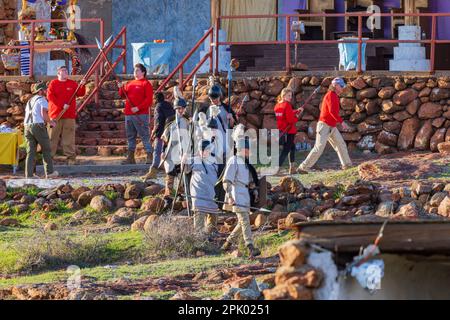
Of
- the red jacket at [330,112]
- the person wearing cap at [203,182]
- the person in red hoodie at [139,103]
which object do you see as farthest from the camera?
the person in red hoodie at [139,103]

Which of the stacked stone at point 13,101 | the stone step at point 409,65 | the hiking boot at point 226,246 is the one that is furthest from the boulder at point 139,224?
the stone step at point 409,65

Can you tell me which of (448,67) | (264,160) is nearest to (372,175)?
(264,160)

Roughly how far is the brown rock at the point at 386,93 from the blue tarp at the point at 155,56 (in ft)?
12.6

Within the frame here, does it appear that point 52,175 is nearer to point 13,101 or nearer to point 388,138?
point 13,101

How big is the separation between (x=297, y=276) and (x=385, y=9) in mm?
17916

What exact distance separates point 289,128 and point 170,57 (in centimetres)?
431

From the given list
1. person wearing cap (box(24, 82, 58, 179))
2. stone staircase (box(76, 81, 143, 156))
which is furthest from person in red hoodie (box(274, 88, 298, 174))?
→ person wearing cap (box(24, 82, 58, 179))

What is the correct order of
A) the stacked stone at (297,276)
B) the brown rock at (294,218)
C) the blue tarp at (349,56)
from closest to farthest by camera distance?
the stacked stone at (297,276)
the brown rock at (294,218)
the blue tarp at (349,56)

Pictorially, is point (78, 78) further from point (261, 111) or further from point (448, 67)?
point (448, 67)

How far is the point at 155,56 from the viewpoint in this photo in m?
26.5

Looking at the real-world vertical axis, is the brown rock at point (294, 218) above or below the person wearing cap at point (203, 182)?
below

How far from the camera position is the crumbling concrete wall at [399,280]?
10914mm

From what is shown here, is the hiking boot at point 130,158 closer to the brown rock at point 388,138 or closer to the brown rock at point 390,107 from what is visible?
the brown rock at point 388,138

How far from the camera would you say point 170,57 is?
26703mm
